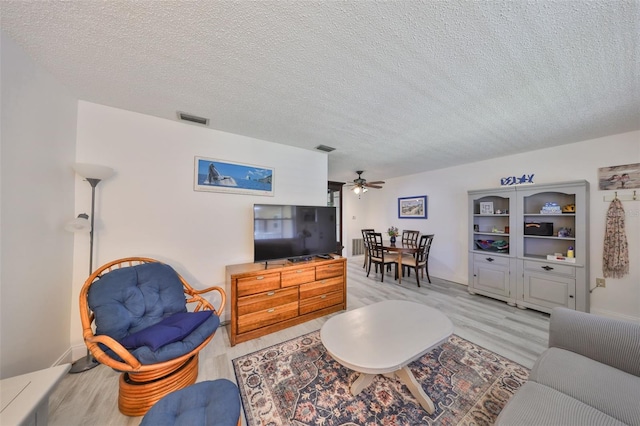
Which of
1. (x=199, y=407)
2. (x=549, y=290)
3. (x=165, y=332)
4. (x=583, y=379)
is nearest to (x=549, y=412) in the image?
(x=583, y=379)

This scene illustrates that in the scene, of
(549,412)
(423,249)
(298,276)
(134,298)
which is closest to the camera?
(549,412)

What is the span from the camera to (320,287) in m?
2.76

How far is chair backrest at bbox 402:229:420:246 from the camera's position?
15.7ft

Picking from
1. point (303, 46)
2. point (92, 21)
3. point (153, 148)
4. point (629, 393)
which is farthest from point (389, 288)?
point (92, 21)

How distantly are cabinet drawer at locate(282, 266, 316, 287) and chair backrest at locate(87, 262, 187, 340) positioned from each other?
1029 mm

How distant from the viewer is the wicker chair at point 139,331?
1303mm

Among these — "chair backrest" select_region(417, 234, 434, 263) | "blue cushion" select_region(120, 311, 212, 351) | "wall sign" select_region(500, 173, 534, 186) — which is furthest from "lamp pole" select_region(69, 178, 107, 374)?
"wall sign" select_region(500, 173, 534, 186)

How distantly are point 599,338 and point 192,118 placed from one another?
3712 millimetres

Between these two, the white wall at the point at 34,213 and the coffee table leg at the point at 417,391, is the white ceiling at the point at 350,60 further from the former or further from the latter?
the coffee table leg at the point at 417,391

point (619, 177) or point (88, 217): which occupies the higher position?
point (619, 177)

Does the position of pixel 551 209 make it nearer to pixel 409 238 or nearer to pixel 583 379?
pixel 409 238

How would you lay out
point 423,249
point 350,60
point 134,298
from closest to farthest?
point 350,60 < point 134,298 < point 423,249

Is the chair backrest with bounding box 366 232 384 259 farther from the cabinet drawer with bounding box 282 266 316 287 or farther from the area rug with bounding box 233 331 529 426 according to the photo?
the area rug with bounding box 233 331 529 426

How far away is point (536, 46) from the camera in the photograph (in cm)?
131
